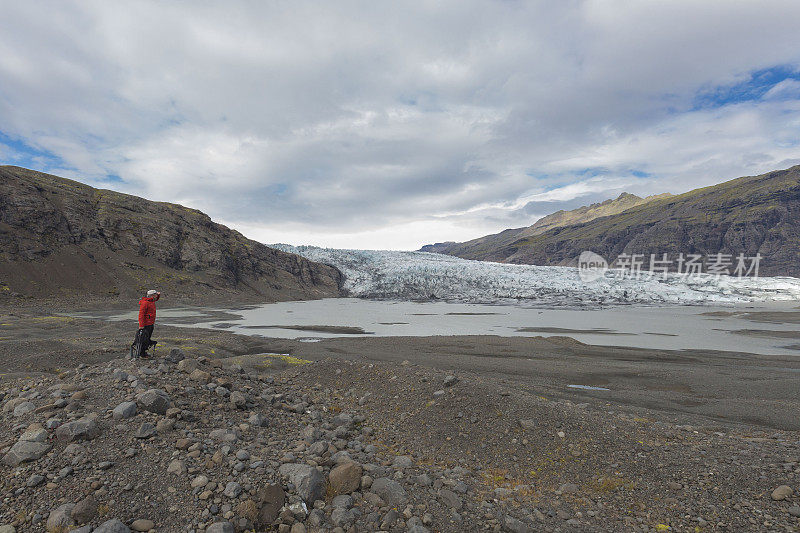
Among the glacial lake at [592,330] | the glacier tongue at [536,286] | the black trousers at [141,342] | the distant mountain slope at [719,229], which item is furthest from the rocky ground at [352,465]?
the distant mountain slope at [719,229]

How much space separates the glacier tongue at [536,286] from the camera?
217 feet

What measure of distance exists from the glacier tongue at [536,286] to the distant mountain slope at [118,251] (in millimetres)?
12811

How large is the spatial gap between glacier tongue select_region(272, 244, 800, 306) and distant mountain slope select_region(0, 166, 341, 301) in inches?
504

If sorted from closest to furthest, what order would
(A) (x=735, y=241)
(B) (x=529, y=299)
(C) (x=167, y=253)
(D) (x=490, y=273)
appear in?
1. (C) (x=167, y=253)
2. (B) (x=529, y=299)
3. (D) (x=490, y=273)
4. (A) (x=735, y=241)

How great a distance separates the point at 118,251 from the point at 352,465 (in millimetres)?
64957

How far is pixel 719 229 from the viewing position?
142875 mm

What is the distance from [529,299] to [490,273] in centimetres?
1278

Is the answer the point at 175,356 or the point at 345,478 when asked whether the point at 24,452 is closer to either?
the point at 345,478

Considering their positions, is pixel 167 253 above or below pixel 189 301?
above

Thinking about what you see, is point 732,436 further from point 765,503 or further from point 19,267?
point 19,267

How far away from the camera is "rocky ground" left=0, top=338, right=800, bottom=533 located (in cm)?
418

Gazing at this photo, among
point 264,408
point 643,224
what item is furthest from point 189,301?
point 643,224

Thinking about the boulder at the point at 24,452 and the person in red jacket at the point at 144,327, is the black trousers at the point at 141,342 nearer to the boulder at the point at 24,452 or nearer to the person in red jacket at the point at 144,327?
the person in red jacket at the point at 144,327

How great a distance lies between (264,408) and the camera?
24.3 feet
